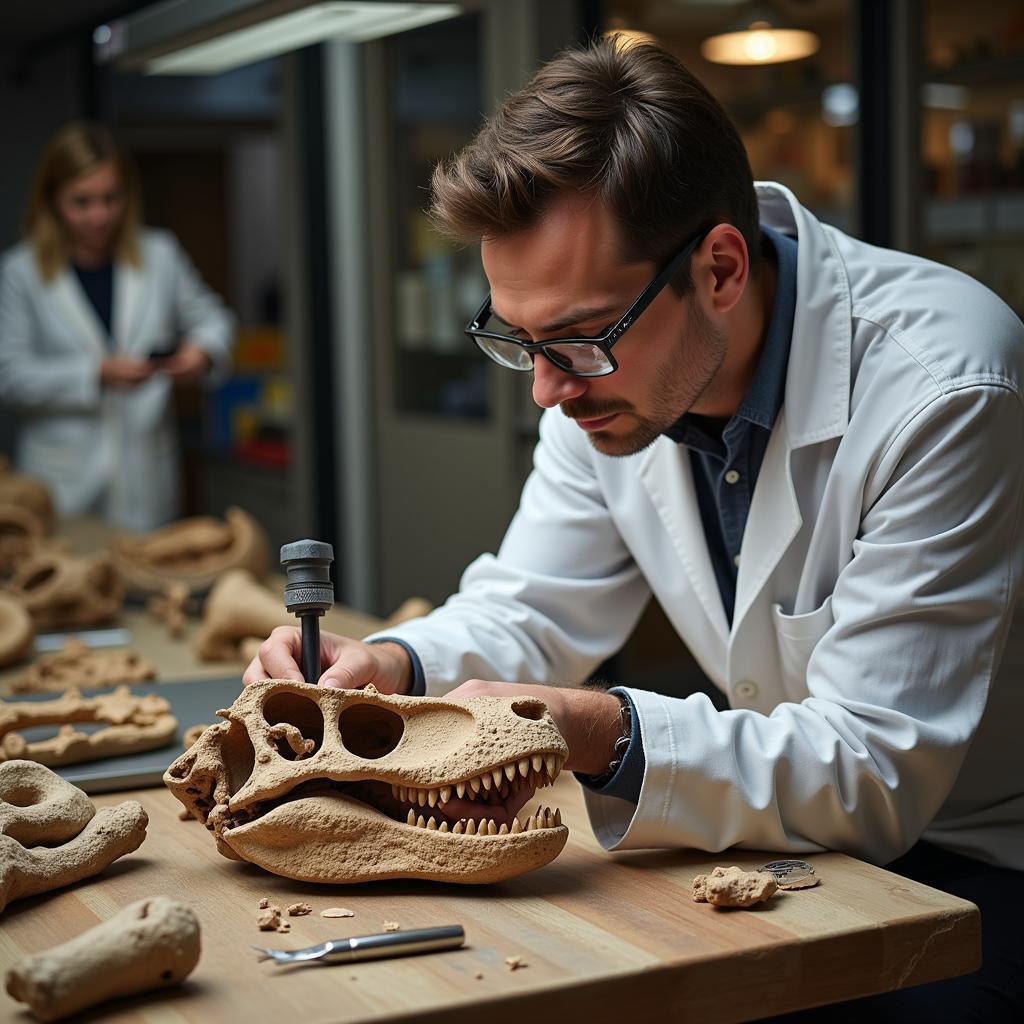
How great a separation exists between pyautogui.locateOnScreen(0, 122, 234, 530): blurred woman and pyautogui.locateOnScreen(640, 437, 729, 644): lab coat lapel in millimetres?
2823

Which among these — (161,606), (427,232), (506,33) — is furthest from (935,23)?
(161,606)

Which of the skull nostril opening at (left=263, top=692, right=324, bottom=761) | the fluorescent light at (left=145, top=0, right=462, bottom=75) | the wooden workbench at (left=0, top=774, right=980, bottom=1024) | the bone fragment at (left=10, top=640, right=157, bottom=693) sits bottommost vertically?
the bone fragment at (left=10, top=640, right=157, bottom=693)

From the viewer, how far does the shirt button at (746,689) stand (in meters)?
1.82

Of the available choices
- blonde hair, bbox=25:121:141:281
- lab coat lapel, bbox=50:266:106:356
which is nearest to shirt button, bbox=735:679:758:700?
blonde hair, bbox=25:121:141:281

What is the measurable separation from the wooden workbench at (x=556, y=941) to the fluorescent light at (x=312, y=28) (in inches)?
54.7

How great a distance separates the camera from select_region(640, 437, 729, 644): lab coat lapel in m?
1.88

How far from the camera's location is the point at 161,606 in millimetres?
2854

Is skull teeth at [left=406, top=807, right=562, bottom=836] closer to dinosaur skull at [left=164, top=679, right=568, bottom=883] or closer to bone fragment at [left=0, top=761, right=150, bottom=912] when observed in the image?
dinosaur skull at [left=164, top=679, right=568, bottom=883]

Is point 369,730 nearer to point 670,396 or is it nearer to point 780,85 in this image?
point 670,396

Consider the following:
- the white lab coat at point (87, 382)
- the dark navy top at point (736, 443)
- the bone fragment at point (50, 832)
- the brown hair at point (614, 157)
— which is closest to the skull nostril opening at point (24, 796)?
the bone fragment at point (50, 832)

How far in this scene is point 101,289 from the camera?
4.94 meters

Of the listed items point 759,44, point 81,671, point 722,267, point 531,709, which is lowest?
point 81,671

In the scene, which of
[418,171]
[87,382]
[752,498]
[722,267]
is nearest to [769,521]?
[752,498]

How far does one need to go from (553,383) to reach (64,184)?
11.2 ft
